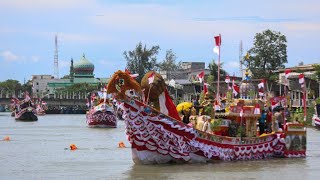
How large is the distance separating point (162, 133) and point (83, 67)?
152 m

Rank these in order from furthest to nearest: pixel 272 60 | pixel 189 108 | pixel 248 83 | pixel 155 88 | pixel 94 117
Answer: pixel 272 60, pixel 94 117, pixel 248 83, pixel 189 108, pixel 155 88

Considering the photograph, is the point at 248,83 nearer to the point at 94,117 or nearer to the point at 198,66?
the point at 94,117

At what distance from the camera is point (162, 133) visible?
914 inches

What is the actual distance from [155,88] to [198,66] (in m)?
114

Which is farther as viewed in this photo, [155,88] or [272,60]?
[272,60]

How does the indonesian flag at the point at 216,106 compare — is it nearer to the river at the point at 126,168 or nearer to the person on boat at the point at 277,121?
the river at the point at 126,168

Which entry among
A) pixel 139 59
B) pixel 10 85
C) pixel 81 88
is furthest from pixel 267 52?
pixel 10 85

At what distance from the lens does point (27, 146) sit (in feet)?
119

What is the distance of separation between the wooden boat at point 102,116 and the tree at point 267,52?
35.8 m

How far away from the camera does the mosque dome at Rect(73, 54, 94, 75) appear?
173125mm

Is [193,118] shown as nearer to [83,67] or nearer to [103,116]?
[103,116]

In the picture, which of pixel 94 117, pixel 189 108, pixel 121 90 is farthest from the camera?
pixel 94 117

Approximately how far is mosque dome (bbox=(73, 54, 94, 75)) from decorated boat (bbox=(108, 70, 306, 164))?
488 feet

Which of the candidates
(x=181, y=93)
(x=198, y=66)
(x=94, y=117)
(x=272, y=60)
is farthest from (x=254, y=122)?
(x=198, y=66)
